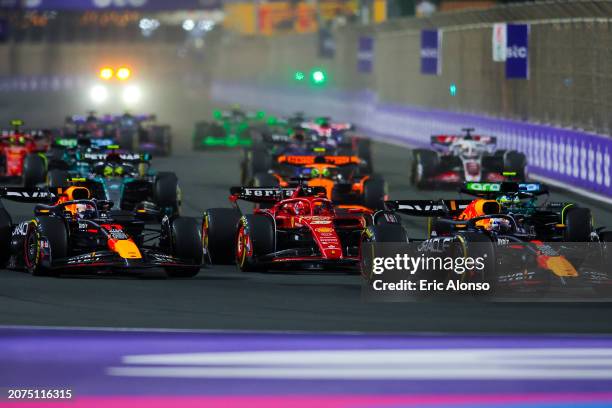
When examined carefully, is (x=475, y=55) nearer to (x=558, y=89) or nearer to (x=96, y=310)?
(x=558, y=89)

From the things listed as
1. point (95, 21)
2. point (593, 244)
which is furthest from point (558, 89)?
point (95, 21)

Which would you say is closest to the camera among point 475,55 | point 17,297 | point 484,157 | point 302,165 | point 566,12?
point 17,297

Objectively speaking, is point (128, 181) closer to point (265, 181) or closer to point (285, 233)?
point (265, 181)

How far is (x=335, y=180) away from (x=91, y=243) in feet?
32.6

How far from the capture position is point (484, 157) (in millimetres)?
33531

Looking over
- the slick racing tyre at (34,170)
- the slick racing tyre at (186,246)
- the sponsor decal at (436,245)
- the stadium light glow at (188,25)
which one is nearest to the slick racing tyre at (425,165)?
the slick racing tyre at (34,170)

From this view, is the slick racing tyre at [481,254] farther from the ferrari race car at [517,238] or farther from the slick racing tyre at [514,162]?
the slick racing tyre at [514,162]

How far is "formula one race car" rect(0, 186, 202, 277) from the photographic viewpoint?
18.4 metres

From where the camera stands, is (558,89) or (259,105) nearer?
(558,89)

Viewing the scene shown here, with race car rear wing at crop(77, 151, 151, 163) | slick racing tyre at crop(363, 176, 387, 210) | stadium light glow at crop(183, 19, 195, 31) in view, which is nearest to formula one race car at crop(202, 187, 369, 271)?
slick racing tyre at crop(363, 176, 387, 210)

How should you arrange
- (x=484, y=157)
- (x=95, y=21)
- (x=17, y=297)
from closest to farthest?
1. (x=17, y=297)
2. (x=484, y=157)
3. (x=95, y=21)

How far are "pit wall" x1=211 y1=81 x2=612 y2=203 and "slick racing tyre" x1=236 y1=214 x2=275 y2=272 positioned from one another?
1262 centimetres

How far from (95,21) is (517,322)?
A: 139 m

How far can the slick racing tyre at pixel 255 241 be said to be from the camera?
1941 centimetres
